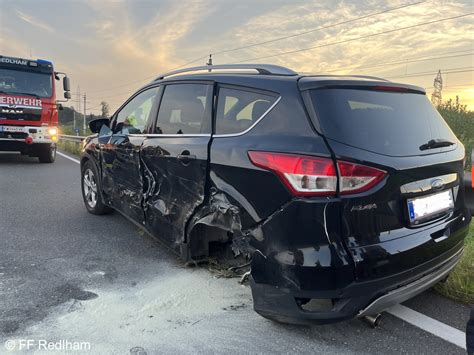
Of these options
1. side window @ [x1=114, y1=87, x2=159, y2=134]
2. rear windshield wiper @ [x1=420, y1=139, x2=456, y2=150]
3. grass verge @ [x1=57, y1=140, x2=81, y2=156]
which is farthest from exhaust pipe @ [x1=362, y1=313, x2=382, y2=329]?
grass verge @ [x1=57, y1=140, x2=81, y2=156]

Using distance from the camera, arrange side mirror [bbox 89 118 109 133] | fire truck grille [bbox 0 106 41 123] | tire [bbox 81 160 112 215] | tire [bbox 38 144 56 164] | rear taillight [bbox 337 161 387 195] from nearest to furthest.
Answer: rear taillight [bbox 337 161 387 195], side mirror [bbox 89 118 109 133], tire [bbox 81 160 112 215], fire truck grille [bbox 0 106 41 123], tire [bbox 38 144 56 164]

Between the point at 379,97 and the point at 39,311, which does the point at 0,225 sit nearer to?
the point at 39,311

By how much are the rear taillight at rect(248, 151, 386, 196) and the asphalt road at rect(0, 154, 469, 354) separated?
1.02 metres

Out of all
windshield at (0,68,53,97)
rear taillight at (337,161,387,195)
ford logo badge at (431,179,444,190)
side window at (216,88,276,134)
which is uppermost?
windshield at (0,68,53,97)

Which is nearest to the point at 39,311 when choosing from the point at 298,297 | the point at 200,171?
the point at 200,171

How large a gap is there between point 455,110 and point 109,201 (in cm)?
2815

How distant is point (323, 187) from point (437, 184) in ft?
3.01

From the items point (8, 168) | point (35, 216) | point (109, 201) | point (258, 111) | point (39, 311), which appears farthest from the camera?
point (8, 168)

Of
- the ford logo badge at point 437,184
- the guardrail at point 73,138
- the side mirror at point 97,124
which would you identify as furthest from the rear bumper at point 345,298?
the guardrail at point 73,138

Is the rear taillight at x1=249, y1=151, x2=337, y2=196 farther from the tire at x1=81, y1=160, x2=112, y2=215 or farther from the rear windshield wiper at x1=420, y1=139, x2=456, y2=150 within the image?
the tire at x1=81, y1=160, x2=112, y2=215

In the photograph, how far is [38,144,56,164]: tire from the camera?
11.5 metres

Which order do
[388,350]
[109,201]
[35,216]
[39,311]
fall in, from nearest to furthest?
1. [388,350]
2. [39,311]
3. [109,201]
4. [35,216]

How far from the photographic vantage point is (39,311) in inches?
Answer: 113

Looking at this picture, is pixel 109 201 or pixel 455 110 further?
pixel 455 110
